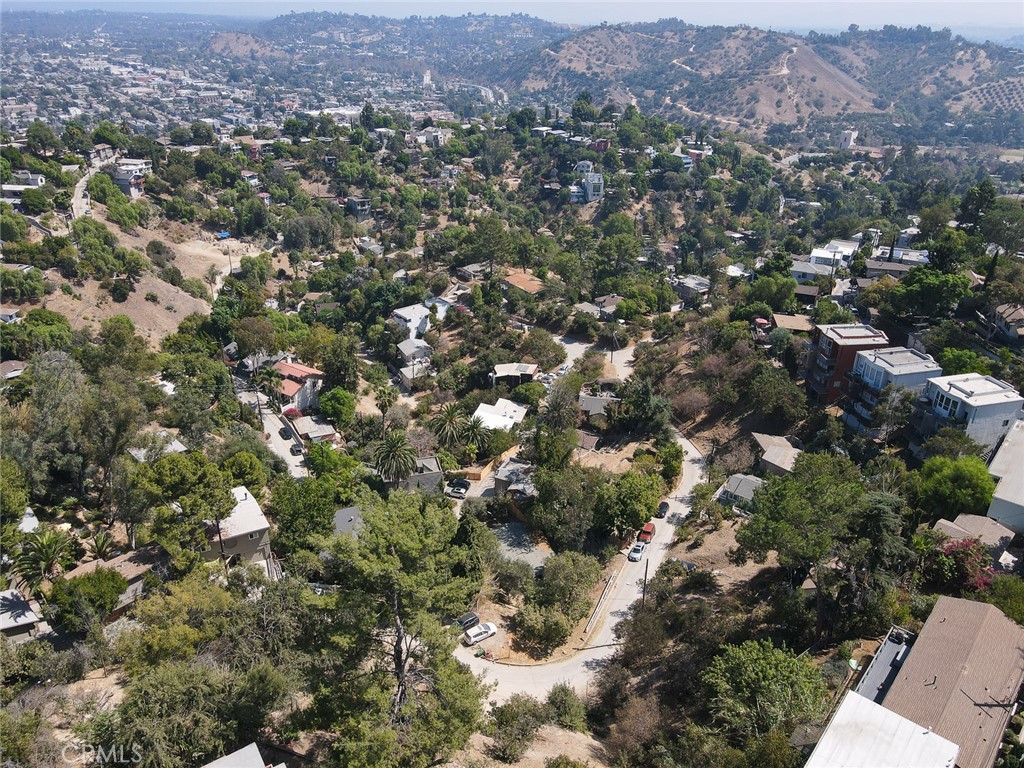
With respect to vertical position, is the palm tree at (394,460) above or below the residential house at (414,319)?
above

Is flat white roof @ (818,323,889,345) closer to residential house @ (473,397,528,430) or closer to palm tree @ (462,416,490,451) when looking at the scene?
residential house @ (473,397,528,430)

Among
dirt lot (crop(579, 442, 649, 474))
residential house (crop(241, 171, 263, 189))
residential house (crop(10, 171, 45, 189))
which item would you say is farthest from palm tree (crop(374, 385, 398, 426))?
residential house (crop(241, 171, 263, 189))

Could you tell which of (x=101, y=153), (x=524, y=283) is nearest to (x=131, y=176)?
(x=101, y=153)

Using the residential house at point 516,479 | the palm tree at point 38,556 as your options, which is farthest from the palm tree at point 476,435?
the palm tree at point 38,556

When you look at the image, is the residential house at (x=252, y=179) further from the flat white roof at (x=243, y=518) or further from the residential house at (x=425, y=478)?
the flat white roof at (x=243, y=518)

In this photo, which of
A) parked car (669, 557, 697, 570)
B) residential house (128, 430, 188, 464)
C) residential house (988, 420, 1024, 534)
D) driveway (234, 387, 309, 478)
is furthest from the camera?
driveway (234, 387, 309, 478)

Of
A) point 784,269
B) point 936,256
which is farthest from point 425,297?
point 936,256
